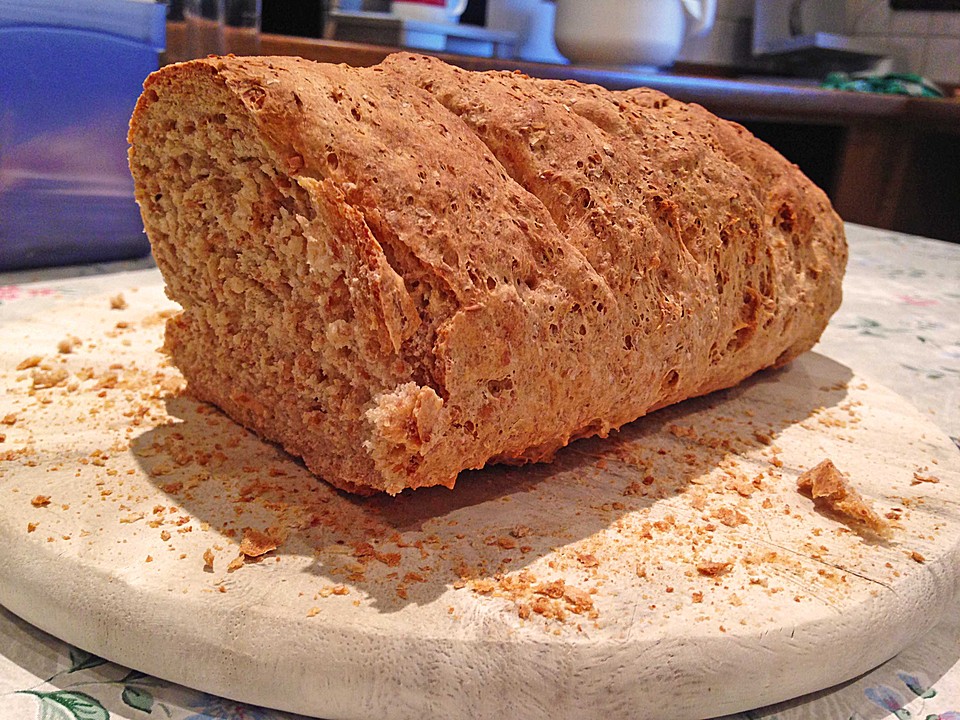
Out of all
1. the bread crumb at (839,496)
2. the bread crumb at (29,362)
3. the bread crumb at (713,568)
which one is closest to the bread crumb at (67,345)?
the bread crumb at (29,362)

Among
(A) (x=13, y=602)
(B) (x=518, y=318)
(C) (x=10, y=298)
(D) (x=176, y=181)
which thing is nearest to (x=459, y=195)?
(B) (x=518, y=318)

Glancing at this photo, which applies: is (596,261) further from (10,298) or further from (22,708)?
(10,298)

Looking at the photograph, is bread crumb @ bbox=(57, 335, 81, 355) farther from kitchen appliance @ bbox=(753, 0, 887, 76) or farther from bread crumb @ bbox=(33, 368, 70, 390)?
kitchen appliance @ bbox=(753, 0, 887, 76)

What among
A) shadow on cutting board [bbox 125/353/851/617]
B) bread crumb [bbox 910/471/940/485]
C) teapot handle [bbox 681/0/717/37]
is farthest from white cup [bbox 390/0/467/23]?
bread crumb [bbox 910/471/940/485]

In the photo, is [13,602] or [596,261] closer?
[13,602]

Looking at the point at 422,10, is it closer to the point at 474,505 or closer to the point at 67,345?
the point at 67,345
